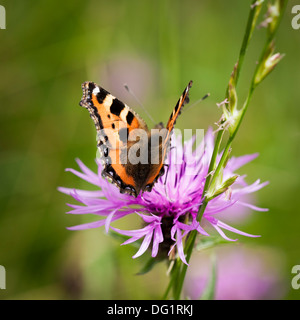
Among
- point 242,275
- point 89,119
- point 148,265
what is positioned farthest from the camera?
point 89,119

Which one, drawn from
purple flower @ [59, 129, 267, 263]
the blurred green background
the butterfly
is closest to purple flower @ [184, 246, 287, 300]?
the blurred green background

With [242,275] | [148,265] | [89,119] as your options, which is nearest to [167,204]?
[148,265]

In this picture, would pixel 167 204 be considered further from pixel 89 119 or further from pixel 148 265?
pixel 89 119

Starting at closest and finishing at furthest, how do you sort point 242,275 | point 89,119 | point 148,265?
point 148,265
point 242,275
point 89,119

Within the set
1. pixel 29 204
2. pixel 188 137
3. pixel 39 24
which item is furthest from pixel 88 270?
pixel 39 24

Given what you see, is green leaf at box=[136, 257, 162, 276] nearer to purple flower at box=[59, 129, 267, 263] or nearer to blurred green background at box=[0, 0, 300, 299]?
purple flower at box=[59, 129, 267, 263]

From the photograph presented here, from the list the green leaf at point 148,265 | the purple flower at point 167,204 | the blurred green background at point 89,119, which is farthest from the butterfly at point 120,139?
the blurred green background at point 89,119
